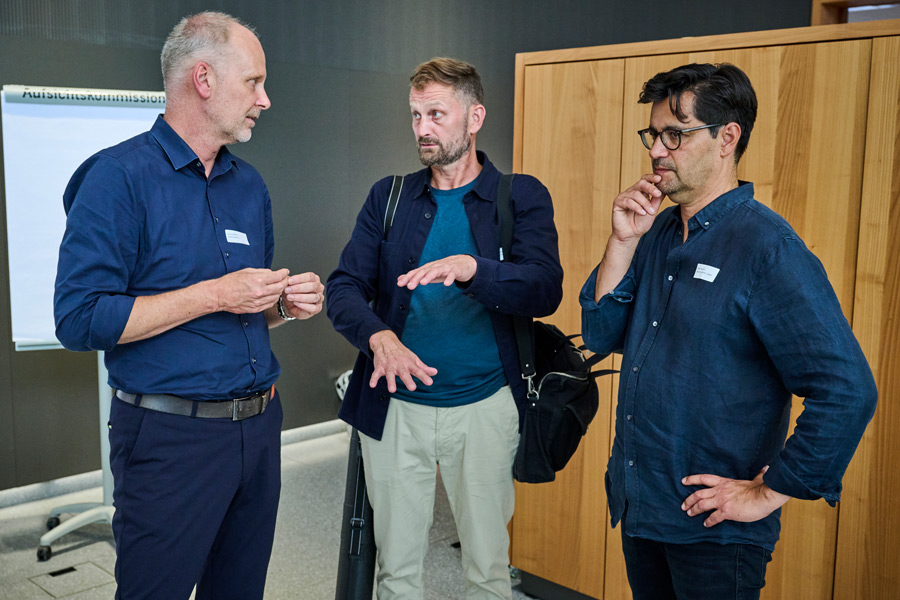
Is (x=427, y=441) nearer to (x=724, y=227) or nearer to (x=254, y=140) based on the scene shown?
(x=724, y=227)

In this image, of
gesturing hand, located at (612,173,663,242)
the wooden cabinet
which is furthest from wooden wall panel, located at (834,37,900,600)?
gesturing hand, located at (612,173,663,242)

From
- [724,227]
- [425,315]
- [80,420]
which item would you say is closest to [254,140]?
[80,420]

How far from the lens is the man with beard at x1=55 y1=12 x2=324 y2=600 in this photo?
1.70 metres

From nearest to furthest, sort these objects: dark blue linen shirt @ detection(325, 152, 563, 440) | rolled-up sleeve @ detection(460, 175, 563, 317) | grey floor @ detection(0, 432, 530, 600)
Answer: rolled-up sleeve @ detection(460, 175, 563, 317) < dark blue linen shirt @ detection(325, 152, 563, 440) < grey floor @ detection(0, 432, 530, 600)

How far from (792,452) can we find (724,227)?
0.46m

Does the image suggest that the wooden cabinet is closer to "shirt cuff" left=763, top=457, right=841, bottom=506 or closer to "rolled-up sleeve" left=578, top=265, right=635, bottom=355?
"rolled-up sleeve" left=578, top=265, right=635, bottom=355

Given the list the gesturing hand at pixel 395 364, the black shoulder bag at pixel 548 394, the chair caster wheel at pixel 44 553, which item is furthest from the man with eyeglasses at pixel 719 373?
the chair caster wheel at pixel 44 553

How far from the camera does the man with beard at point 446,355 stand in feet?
7.25

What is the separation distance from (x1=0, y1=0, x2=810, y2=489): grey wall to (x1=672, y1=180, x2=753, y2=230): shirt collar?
138 inches

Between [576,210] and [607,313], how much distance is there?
1.05 metres

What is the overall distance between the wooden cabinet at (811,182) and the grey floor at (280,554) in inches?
38.4

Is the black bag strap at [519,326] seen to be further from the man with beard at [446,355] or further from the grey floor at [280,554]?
the grey floor at [280,554]

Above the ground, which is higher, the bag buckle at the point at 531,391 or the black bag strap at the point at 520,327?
the black bag strap at the point at 520,327

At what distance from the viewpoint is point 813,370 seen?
1.40m
